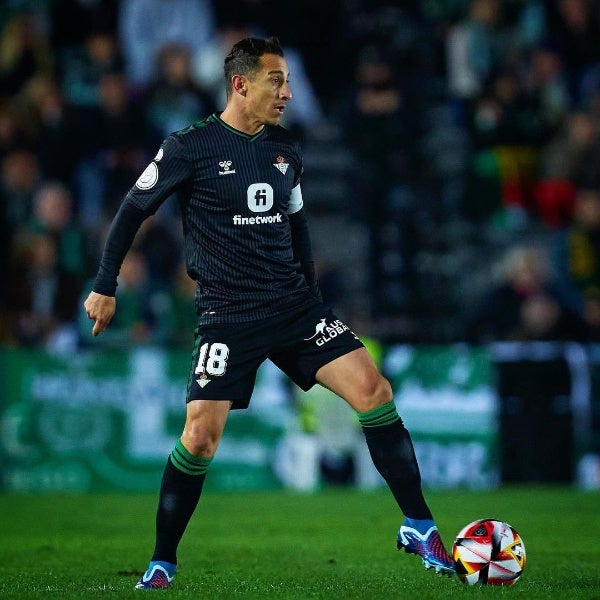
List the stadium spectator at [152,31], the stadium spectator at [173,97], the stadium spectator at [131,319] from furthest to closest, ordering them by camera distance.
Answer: the stadium spectator at [152,31], the stadium spectator at [173,97], the stadium spectator at [131,319]

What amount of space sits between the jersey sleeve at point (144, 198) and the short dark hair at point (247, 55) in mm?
469

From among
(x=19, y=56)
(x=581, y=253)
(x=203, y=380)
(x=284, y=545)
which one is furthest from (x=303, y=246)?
(x=19, y=56)

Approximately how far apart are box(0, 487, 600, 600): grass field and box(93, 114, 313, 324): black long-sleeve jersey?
1.33 m

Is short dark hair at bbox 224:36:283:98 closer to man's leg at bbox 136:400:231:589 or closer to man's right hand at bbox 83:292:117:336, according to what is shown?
man's right hand at bbox 83:292:117:336

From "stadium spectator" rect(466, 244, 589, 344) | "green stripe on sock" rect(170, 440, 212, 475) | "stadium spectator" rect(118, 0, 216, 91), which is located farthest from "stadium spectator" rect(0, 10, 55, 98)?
"green stripe on sock" rect(170, 440, 212, 475)

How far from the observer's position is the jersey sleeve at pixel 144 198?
624 centimetres

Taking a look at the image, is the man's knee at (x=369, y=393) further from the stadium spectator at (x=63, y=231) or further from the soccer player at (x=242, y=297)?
the stadium spectator at (x=63, y=231)

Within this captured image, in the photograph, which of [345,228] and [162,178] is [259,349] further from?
[345,228]

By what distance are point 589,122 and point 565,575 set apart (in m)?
10.0

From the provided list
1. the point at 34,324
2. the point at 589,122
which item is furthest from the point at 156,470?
the point at 589,122

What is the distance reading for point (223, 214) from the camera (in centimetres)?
635

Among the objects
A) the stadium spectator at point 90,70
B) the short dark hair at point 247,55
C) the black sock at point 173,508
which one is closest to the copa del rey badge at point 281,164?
the short dark hair at point 247,55

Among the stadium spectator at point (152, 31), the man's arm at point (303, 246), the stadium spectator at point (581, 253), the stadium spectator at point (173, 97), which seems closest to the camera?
the man's arm at point (303, 246)

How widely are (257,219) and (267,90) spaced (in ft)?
1.98
